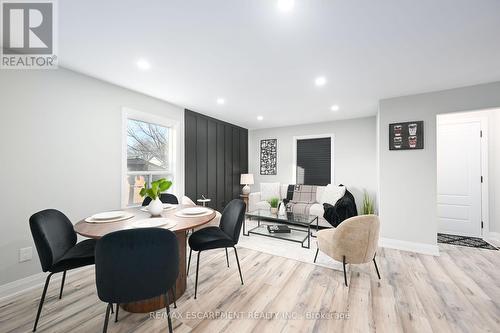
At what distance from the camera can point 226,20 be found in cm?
160

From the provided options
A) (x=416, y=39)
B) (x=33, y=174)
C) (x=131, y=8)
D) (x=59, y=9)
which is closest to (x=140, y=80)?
(x=59, y=9)

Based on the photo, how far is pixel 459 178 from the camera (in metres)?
3.60

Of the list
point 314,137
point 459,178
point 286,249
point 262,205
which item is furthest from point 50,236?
point 459,178

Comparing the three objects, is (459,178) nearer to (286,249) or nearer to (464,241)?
(464,241)

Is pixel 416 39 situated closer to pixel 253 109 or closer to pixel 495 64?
pixel 495 64

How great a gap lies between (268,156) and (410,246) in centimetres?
366

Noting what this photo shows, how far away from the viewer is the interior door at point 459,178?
3.48 meters

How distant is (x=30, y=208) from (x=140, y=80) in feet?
6.20

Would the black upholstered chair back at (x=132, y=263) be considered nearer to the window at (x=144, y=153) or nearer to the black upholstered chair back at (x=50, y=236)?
the black upholstered chair back at (x=50, y=236)

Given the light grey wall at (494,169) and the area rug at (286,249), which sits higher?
the light grey wall at (494,169)

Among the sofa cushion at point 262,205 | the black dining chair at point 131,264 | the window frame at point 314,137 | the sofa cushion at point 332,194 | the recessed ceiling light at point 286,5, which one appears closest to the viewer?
the black dining chair at point 131,264

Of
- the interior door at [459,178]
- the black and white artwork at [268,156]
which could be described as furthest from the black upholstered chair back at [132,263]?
the interior door at [459,178]

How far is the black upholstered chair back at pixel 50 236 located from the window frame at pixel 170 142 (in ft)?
3.55

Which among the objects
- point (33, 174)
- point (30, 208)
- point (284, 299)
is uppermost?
point (33, 174)
